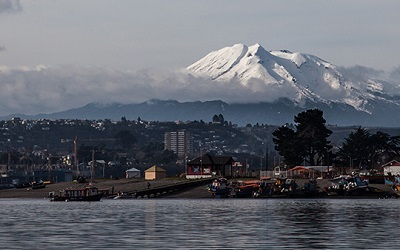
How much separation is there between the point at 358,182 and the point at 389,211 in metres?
Result: 64.2

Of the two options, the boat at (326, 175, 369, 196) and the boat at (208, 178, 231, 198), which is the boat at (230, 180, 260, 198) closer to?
the boat at (208, 178, 231, 198)

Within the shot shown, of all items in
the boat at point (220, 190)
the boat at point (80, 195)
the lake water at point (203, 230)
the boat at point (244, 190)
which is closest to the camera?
the lake water at point (203, 230)

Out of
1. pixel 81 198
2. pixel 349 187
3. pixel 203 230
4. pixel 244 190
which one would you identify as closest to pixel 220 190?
pixel 244 190

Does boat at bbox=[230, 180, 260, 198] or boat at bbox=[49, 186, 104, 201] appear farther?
boat at bbox=[230, 180, 260, 198]

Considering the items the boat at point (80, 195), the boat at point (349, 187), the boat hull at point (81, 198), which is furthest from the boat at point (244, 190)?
the boat hull at point (81, 198)

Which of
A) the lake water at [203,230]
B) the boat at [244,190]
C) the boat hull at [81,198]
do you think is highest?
the boat at [244,190]

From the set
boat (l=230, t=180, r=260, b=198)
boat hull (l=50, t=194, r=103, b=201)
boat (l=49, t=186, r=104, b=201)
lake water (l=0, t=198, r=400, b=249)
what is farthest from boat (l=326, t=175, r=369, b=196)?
lake water (l=0, t=198, r=400, b=249)

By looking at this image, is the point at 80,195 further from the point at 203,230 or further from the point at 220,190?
the point at 203,230

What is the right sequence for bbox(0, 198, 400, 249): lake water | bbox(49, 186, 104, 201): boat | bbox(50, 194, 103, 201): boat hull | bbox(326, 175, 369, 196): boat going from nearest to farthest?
1. bbox(0, 198, 400, 249): lake water
2. bbox(50, 194, 103, 201): boat hull
3. bbox(49, 186, 104, 201): boat
4. bbox(326, 175, 369, 196): boat

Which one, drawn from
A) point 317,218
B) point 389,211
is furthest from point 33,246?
point 389,211

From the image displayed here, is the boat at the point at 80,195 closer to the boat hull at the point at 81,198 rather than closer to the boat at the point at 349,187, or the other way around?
the boat hull at the point at 81,198

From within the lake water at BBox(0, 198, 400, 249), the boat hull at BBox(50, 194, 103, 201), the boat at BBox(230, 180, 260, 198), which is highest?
the boat at BBox(230, 180, 260, 198)

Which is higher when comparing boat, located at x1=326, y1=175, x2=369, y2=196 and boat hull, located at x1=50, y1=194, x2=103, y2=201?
boat, located at x1=326, y1=175, x2=369, y2=196

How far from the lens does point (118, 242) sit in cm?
6975
